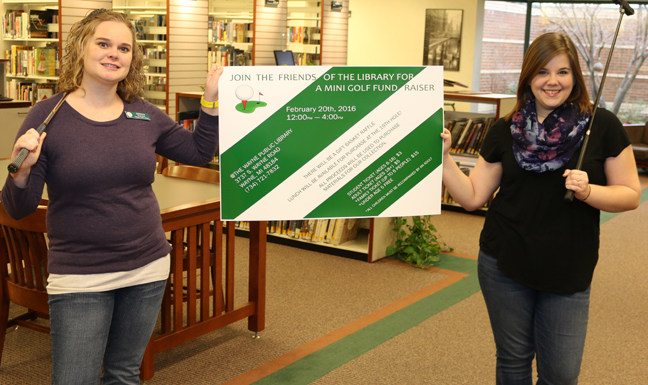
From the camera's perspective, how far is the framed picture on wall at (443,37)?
11125 mm

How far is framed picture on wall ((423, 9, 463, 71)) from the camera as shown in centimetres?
1112

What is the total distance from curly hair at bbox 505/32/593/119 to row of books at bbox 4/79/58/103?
27.5 ft

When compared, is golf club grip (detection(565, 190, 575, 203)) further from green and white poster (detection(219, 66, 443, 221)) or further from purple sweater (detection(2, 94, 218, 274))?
purple sweater (detection(2, 94, 218, 274))

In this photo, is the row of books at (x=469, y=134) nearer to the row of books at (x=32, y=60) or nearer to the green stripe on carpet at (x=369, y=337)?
the green stripe on carpet at (x=369, y=337)

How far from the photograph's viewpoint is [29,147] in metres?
1.60

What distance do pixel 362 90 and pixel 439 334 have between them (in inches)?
82.2

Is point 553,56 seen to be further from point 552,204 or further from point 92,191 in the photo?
point 92,191

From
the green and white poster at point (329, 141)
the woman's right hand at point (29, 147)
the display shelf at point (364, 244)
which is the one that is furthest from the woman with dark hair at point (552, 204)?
the display shelf at point (364, 244)

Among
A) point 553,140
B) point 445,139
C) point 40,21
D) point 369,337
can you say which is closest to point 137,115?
point 445,139

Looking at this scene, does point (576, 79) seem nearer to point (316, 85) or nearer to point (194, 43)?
point (316, 85)

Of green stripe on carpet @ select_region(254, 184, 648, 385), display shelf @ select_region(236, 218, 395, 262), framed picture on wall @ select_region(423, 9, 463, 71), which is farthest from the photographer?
framed picture on wall @ select_region(423, 9, 463, 71)

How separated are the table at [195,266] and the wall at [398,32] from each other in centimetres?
848

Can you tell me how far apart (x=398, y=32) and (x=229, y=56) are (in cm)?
357

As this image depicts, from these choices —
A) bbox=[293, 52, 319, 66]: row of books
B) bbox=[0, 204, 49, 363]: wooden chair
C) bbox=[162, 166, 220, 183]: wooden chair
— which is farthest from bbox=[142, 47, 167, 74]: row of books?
bbox=[0, 204, 49, 363]: wooden chair
